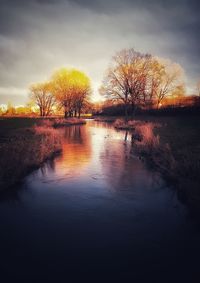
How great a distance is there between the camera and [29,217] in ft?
24.6

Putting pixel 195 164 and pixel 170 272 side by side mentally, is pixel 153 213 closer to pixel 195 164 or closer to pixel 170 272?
pixel 170 272

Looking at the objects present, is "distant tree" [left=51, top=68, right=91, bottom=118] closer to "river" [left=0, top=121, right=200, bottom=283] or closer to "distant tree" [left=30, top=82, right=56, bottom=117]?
"distant tree" [left=30, top=82, right=56, bottom=117]

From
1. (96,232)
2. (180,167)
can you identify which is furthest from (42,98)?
(96,232)

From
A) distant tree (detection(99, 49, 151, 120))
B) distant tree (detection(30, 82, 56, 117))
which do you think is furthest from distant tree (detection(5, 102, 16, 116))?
distant tree (detection(99, 49, 151, 120))

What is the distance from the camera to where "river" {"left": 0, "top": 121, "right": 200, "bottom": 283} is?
507cm

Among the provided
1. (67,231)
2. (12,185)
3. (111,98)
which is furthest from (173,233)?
(111,98)

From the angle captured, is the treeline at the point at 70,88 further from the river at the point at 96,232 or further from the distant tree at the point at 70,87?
the river at the point at 96,232

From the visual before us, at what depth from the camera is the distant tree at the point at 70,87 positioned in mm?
59812

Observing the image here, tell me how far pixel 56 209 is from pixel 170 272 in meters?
4.43

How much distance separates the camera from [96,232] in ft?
21.7

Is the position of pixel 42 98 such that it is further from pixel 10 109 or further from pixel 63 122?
pixel 63 122

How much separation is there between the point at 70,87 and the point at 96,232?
56.4 metres

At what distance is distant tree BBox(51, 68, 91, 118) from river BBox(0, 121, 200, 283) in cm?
5072

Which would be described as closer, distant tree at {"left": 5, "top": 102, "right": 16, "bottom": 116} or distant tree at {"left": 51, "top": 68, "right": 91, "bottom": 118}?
distant tree at {"left": 51, "top": 68, "right": 91, "bottom": 118}
